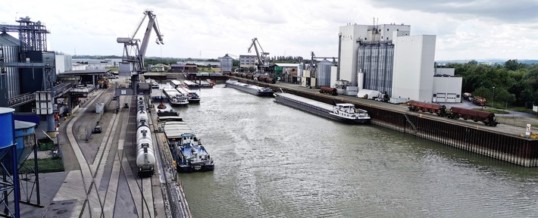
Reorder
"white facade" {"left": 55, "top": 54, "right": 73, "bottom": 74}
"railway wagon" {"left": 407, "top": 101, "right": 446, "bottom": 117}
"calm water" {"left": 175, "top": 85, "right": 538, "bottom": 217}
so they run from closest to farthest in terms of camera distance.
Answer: "calm water" {"left": 175, "top": 85, "right": 538, "bottom": 217}
"railway wagon" {"left": 407, "top": 101, "right": 446, "bottom": 117}
"white facade" {"left": 55, "top": 54, "right": 73, "bottom": 74}

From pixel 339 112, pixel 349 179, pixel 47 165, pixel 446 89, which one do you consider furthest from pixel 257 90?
pixel 47 165

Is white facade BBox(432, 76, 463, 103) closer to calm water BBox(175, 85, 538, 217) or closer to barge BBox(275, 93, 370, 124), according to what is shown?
barge BBox(275, 93, 370, 124)

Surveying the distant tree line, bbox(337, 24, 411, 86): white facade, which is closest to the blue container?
the distant tree line

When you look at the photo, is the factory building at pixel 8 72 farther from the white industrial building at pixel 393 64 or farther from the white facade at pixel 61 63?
the white industrial building at pixel 393 64

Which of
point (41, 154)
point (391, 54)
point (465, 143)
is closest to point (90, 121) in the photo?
point (41, 154)

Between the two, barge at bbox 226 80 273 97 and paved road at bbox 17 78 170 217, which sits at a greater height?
barge at bbox 226 80 273 97

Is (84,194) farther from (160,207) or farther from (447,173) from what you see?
(447,173)

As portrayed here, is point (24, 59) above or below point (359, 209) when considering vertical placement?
above
